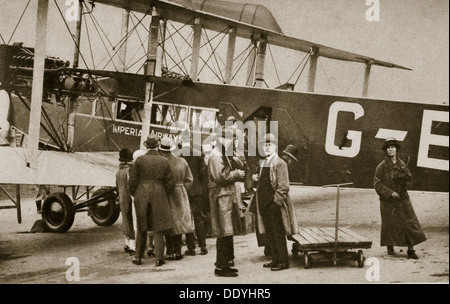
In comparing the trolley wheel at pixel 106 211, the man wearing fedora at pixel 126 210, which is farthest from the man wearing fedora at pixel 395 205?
the trolley wheel at pixel 106 211

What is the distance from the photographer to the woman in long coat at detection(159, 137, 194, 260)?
17.3 feet

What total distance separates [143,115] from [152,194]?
2.21 metres

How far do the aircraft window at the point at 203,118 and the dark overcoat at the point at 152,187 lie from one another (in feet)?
5.05

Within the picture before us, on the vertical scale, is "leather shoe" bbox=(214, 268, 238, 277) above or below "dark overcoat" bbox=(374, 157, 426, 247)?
below

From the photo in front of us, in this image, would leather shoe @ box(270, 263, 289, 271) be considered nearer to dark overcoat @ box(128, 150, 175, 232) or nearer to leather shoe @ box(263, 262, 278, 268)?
leather shoe @ box(263, 262, 278, 268)

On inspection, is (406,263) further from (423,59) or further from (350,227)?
(423,59)

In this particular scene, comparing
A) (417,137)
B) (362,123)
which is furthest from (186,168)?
(417,137)

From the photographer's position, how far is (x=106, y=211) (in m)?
6.77

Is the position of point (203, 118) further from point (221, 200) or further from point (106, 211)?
point (221, 200)

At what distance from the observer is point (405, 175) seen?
5.22 m

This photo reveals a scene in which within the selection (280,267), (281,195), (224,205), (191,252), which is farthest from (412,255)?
(191,252)

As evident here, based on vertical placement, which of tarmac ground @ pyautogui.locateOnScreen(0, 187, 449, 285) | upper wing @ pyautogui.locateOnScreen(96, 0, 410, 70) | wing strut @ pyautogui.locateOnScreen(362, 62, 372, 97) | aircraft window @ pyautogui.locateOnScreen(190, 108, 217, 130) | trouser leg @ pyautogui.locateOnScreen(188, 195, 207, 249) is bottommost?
tarmac ground @ pyautogui.locateOnScreen(0, 187, 449, 285)

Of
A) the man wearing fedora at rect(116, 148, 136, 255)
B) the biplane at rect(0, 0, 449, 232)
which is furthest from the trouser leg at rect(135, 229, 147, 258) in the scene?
the biplane at rect(0, 0, 449, 232)

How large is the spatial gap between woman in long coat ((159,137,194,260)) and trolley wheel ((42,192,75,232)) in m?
1.98
